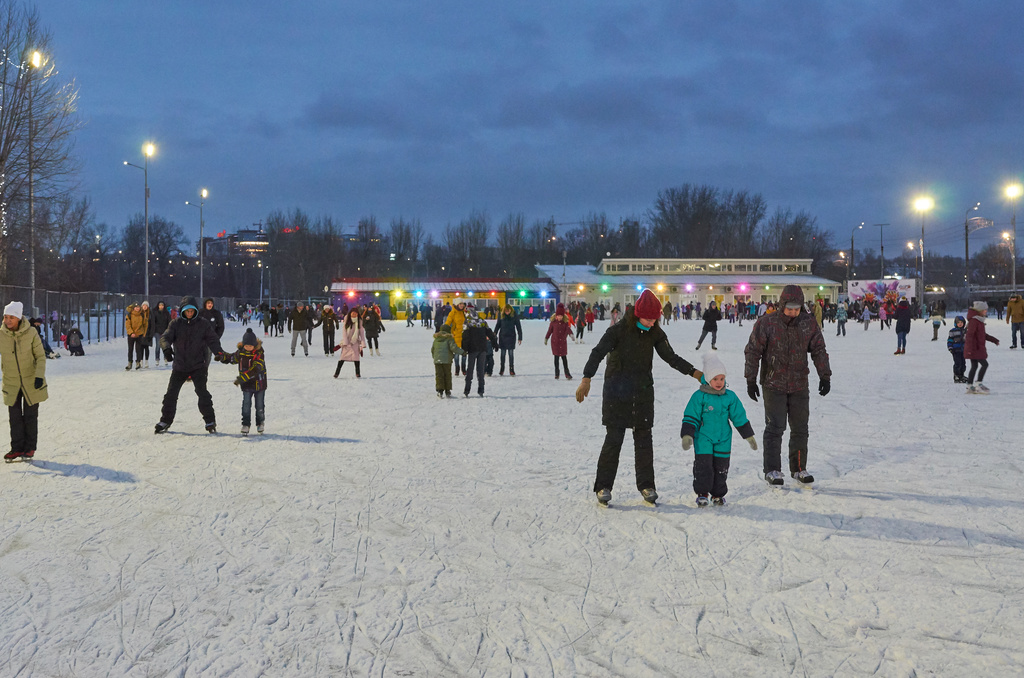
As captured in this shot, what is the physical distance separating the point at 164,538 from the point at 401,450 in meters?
2.86

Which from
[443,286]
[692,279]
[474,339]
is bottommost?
[474,339]

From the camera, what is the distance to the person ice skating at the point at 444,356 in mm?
11125

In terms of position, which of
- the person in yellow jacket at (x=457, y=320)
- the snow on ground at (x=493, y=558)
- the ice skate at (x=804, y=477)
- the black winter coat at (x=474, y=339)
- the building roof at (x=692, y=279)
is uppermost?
the building roof at (x=692, y=279)

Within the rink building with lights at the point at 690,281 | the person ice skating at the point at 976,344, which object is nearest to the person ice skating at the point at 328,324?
the person ice skating at the point at 976,344

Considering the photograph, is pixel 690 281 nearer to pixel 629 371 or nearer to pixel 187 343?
pixel 187 343

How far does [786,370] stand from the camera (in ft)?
18.5

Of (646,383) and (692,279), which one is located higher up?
(692,279)

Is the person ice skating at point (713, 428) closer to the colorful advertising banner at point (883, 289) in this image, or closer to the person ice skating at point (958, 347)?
the person ice skating at point (958, 347)

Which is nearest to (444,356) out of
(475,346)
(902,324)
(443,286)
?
(475,346)

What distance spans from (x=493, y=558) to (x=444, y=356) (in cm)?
701

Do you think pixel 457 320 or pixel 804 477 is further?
pixel 457 320

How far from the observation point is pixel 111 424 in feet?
28.3

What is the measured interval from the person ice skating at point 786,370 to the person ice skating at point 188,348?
16.5ft

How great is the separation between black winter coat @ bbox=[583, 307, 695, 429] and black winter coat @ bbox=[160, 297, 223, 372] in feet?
14.4
